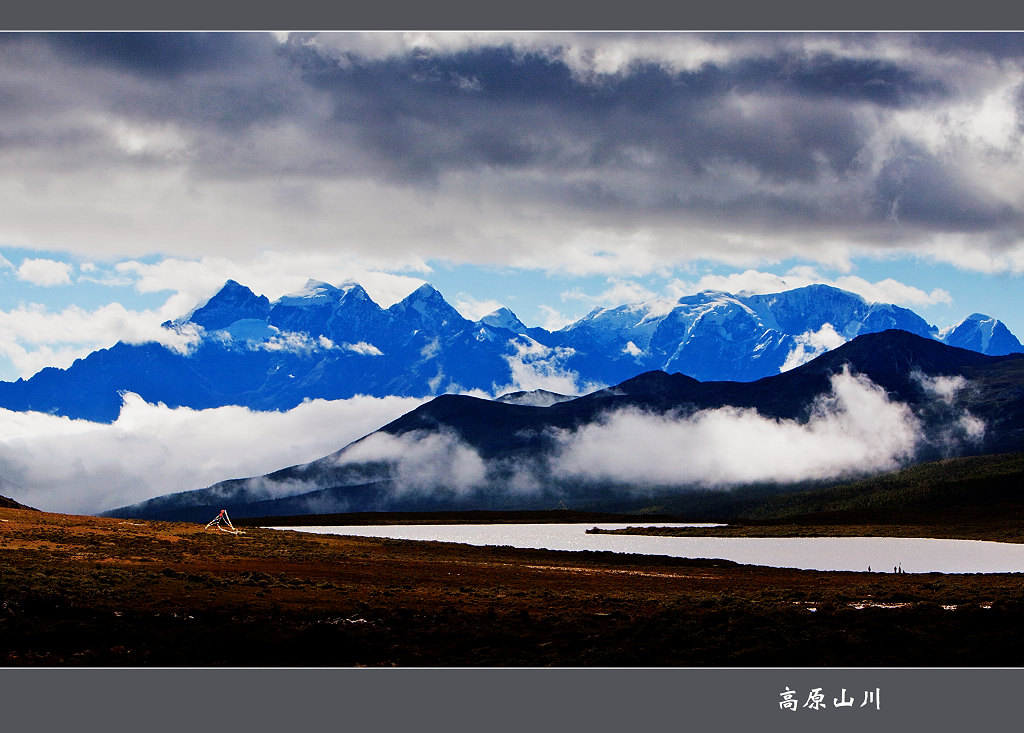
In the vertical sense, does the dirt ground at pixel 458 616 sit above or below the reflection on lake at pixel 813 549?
above

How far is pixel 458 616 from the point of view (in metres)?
50.0

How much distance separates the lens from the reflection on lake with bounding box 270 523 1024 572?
10231 cm

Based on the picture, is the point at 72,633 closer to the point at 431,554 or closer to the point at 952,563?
the point at 431,554

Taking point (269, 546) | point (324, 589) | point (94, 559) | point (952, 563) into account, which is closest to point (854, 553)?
point (952, 563)

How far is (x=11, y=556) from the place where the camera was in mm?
67562

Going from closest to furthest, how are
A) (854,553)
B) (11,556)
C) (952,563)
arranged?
1. (11,556)
2. (952,563)
3. (854,553)

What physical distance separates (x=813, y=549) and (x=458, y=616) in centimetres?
9437

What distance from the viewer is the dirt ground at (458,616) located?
39.5 metres

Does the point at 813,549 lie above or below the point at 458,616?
below

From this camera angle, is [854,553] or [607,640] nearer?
[607,640]

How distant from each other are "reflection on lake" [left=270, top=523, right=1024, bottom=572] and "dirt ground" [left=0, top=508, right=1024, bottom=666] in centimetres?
2092

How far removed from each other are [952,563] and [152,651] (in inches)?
3493

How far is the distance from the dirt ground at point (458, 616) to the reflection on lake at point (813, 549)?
2092cm

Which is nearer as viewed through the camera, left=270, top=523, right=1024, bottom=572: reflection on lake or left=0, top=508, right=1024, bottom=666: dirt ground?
left=0, top=508, right=1024, bottom=666: dirt ground
